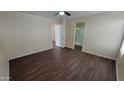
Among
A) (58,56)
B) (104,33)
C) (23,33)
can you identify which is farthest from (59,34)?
(104,33)

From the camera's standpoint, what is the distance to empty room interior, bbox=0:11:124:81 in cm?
235

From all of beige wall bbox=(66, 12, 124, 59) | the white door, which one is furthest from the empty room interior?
the white door

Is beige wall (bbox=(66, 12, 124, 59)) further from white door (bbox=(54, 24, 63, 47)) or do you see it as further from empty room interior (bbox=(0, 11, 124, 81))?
white door (bbox=(54, 24, 63, 47))

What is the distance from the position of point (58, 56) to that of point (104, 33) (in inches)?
104

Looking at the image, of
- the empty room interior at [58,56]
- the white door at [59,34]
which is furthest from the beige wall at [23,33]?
the white door at [59,34]

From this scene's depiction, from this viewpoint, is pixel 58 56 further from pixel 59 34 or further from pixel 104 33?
pixel 104 33

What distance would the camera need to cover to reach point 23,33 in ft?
12.0

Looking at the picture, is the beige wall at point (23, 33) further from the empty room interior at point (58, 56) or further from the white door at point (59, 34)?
the white door at point (59, 34)

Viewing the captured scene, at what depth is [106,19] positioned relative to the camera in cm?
337

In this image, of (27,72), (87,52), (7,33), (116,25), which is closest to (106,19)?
(116,25)
